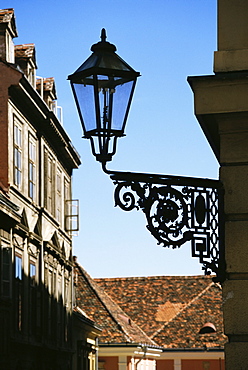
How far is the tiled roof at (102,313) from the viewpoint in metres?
38.6

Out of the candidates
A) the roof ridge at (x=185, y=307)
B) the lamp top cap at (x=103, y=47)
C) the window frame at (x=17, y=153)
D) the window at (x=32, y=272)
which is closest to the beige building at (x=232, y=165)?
the lamp top cap at (x=103, y=47)

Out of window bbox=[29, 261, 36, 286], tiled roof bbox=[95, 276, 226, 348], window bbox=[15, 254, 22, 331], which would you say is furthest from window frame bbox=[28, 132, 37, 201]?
tiled roof bbox=[95, 276, 226, 348]

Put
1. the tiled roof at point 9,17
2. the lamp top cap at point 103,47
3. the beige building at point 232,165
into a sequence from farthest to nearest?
1. the tiled roof at point 9,17
2. the lamp top cap at point 103,47
3. the beige building at point 232,165

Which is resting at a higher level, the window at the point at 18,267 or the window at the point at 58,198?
the window at the point at 58,198

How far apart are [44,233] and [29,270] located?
8.25 ft

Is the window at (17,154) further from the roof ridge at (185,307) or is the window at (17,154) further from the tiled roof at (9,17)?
the roof ridge at (185,307)

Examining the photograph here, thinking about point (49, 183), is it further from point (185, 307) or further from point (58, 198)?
point (185, 307)

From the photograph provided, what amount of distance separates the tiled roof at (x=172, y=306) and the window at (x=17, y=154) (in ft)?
72.7

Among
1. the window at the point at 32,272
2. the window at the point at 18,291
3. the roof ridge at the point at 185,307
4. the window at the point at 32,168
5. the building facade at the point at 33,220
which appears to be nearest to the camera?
the building facade at the point at 33,220

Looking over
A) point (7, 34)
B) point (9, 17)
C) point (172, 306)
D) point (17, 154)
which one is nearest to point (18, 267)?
point (17, 154)

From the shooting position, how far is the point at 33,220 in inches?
986

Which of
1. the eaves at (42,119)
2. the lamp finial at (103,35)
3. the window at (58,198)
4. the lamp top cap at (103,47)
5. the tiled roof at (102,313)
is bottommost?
the tiled roof at (102,313)

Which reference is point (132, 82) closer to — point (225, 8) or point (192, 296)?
point (225, 8)

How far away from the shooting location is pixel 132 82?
22.7 feet
